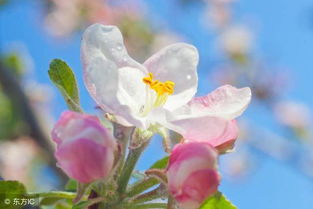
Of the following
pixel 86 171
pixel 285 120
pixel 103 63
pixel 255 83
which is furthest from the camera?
pixel 285 120

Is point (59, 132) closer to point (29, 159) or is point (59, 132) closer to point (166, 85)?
point (166, 85)

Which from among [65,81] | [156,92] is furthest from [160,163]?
[65,81]

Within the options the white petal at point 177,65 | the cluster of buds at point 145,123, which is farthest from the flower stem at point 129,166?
the white petal at point 177,65

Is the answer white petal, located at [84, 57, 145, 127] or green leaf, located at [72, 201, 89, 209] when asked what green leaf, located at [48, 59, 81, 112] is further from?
green leaf, located at [72, 201, 89, 209]

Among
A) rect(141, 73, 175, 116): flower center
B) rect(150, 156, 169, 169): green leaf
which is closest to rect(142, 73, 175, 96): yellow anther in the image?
rect(141, 73, 175, 116): flower center

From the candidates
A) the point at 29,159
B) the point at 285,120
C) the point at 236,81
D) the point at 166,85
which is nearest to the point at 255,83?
the point at 236,81

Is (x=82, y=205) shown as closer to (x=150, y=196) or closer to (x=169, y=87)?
(x=150, y=196)

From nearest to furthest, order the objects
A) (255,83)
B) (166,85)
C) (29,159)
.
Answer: (166,85)
(29,159)
(255,83)
